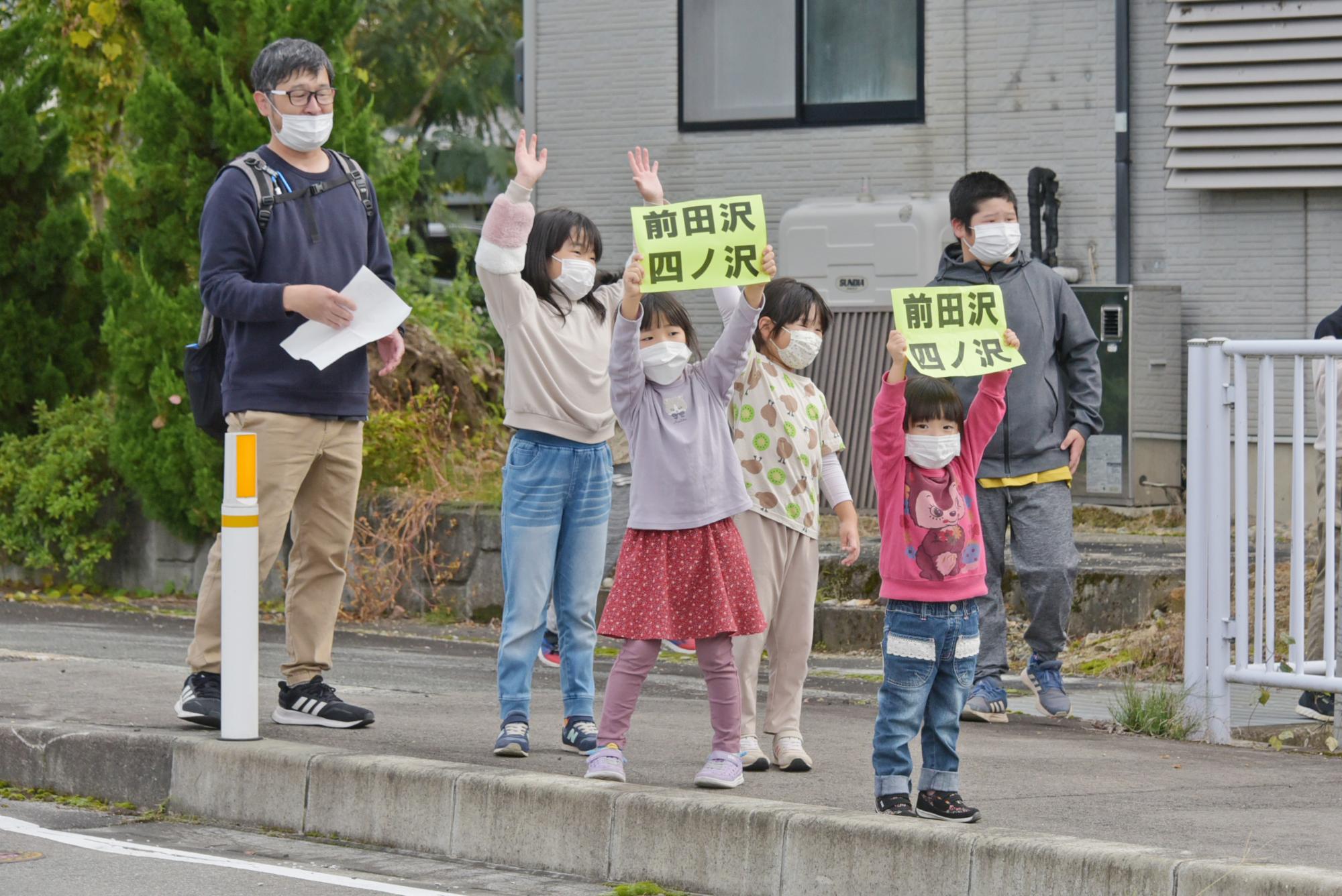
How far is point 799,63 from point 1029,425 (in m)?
6.79

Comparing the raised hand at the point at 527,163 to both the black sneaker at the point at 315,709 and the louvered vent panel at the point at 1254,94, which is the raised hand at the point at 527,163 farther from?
the louvered vent panel at the point at 1254,94

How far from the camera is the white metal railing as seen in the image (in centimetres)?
681

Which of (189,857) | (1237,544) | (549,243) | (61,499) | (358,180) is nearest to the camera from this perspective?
(189,857)

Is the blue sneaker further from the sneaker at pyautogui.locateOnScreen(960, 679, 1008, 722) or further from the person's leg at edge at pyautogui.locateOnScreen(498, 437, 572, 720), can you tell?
the person's leg at edge at pyautogui.locateOnScreen(498, 437, 572, 720)

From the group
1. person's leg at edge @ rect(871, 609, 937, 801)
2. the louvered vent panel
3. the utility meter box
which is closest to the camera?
person's leg at edge @ rect(871, 609, 937, 801)

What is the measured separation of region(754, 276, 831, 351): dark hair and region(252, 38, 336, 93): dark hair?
1665mm

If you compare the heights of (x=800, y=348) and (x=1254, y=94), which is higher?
(x=1254, y=94)

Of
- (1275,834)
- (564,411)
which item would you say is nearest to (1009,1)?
(564,411)

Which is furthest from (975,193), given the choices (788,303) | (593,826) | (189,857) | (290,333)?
(189,857)

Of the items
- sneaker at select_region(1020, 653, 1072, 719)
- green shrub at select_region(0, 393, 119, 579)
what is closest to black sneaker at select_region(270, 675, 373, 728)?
sneaker at select_region(1020, 653, 1072, 719)

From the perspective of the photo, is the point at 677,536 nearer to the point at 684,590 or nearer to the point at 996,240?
the point at 684,590

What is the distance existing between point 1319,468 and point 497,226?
3.51 metres

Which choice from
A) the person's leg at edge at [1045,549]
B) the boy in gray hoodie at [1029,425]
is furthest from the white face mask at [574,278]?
the person's leg at edge at [1045,549]

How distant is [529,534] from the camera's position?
6.01 m
